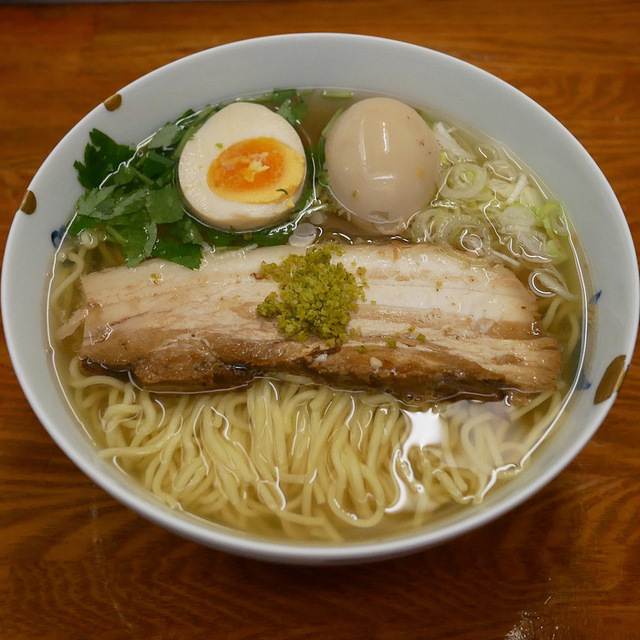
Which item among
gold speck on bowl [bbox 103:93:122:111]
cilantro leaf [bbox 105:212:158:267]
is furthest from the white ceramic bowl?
cilantro leaf [bbox 105:212:158:267]

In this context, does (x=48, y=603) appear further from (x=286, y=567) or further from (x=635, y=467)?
(x=635, y=467)

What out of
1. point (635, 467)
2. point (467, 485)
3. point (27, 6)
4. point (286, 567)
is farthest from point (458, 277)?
point (27, 6)

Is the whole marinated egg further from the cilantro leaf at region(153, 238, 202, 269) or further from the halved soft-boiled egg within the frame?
the cilantro leaf at region(153, 238, 202, 269)

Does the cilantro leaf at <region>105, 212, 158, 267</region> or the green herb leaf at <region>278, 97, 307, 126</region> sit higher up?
the green herb leaf at <region>278, 97, 307, 126</region>

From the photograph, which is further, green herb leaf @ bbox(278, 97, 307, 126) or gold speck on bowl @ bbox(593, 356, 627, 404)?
green herb leaf @ bbox(278, 97, 307, 126)

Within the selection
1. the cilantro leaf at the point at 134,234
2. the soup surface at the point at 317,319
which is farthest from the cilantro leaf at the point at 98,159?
the cilantro leaf at the point at 134,234

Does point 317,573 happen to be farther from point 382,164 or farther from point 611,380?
point 382,164
